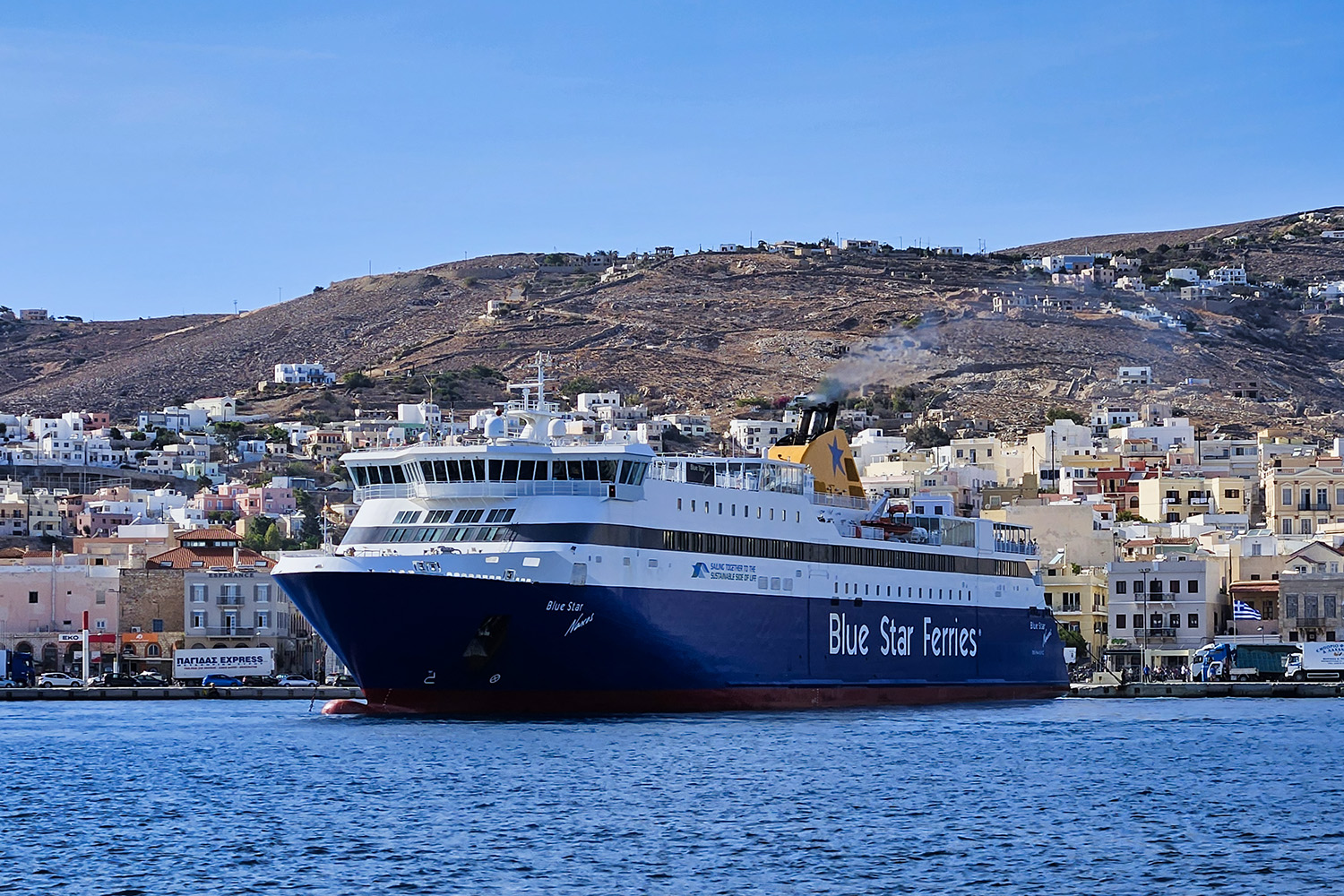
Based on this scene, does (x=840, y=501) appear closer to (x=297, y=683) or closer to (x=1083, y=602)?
(x=297, y=683)

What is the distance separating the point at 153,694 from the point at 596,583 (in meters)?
25.4

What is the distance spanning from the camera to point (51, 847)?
31.9m

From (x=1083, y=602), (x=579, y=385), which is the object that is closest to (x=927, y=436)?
(x=579, y=385)

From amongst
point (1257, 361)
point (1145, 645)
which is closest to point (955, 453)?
point (1145, 645)

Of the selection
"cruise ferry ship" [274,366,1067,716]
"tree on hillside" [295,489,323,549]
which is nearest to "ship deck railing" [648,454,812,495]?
"cruise ferry ship" [274,366,1067,716]

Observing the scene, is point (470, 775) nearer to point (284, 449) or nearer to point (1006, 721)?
point (1006, 721)

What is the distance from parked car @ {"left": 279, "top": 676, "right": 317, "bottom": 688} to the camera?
7350 cm

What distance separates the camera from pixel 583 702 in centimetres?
5003

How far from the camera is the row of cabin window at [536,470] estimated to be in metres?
51.1

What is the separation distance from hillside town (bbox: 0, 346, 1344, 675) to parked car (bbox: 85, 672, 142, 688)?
681 millimetres

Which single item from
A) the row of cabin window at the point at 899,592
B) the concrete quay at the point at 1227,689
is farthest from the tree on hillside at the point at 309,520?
the row of cabin window at the point at 899,592

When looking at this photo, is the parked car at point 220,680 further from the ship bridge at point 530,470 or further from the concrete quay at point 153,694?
the ship bridge at point 530,470

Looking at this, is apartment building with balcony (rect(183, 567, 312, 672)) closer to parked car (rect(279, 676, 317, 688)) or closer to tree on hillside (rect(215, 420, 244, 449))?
parked car (rect(279, 676, 317, 688))

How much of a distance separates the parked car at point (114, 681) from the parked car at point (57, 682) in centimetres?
53
